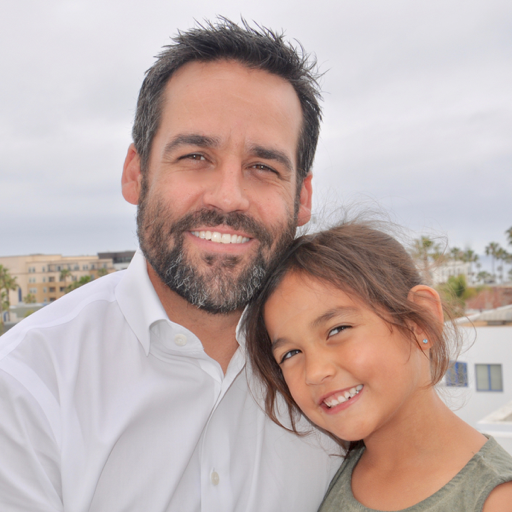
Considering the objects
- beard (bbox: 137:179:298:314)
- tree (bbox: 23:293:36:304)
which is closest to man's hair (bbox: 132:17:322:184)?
beard (bbox: 137:179:298:314)

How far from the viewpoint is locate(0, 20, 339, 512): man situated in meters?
1.73

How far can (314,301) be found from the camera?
2062 mm

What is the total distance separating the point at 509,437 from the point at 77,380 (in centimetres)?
954

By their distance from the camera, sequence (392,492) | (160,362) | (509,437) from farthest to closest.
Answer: (509,437), (160,362), (392,492)

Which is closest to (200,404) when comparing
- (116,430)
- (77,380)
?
(116,430)

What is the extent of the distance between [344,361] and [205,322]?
28.0 inches

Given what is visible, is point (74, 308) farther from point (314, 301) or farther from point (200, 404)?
point (314, 301)

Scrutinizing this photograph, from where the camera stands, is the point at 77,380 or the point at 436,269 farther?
the point at 436,269

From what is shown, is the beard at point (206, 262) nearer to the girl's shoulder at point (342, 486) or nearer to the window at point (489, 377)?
the girl's shoulder at point (342, 486)

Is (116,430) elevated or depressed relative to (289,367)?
depressed

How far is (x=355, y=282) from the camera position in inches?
81.7

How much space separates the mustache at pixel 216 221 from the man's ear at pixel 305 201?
0.61 metres

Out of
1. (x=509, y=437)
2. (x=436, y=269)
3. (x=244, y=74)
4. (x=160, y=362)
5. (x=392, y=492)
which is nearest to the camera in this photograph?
(x=392, y=492)

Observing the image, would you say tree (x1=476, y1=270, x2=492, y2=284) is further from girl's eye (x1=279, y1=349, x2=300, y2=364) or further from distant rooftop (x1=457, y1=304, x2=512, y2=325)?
girl's eye (x1=279, y1=349, x2=300, y2=364)
